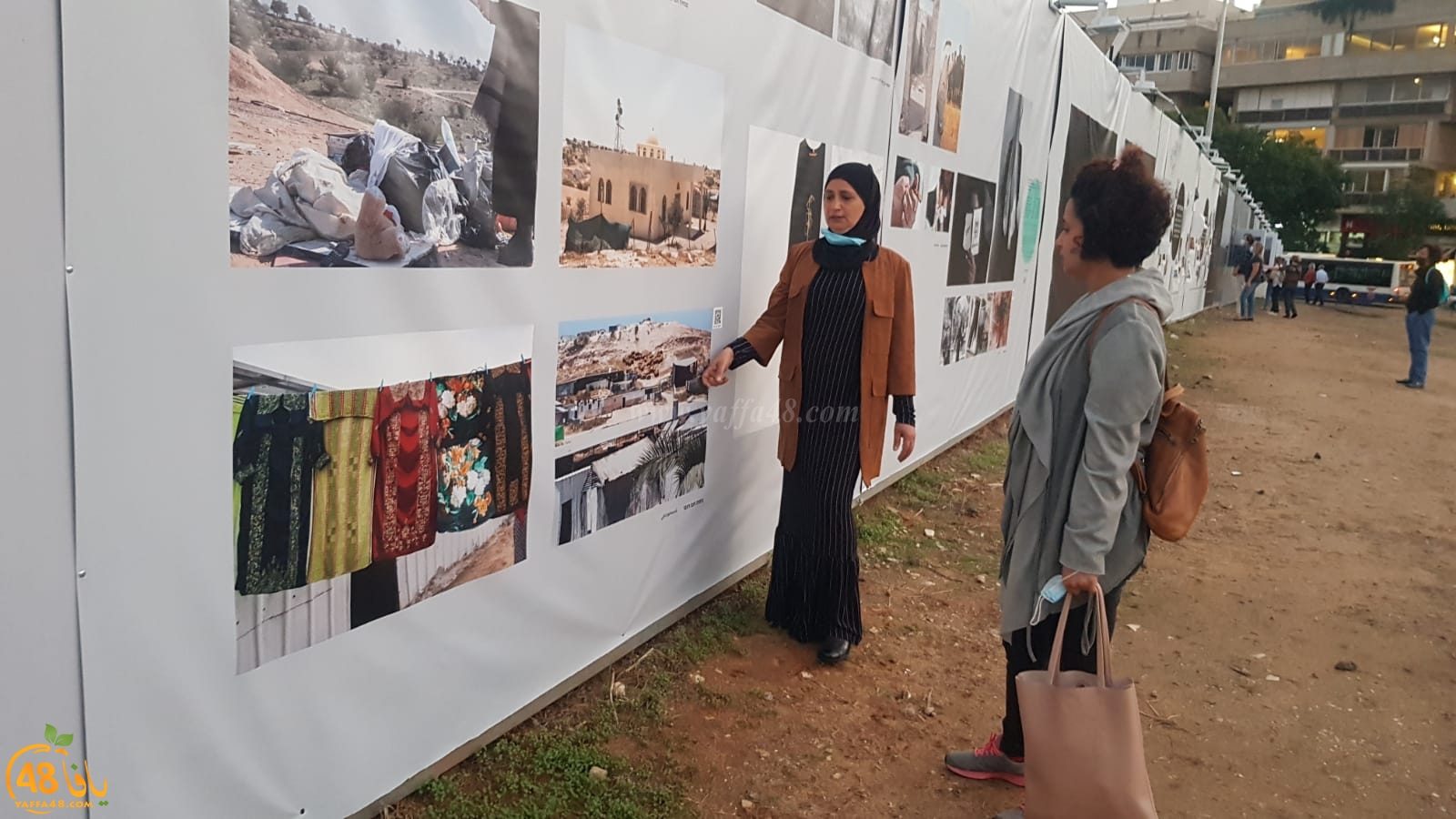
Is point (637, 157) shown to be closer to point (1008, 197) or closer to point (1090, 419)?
point (1090, 419)

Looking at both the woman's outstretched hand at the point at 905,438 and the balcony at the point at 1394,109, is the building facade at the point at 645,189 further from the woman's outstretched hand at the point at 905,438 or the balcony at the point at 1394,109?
the balcony at the point at 1394,109

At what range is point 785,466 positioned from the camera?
3746 millimetres

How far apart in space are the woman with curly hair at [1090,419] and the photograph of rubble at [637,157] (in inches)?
51.4

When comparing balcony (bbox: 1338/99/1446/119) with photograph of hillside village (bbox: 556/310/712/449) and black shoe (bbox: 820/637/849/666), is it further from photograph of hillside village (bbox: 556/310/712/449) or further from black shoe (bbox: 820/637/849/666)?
photograph of hillside village (bbox: 556/310/712/449)

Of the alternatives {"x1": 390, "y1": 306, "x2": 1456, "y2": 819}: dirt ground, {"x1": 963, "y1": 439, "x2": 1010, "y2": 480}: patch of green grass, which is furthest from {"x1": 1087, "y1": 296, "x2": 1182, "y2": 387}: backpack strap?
{"x1": 963, "y1": 439, "x2": 1010, "y2": 480}: patch of green grass

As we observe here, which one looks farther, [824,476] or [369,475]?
[824,476]

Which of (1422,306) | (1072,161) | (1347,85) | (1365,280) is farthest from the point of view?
(1347,85)

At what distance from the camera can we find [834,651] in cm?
372

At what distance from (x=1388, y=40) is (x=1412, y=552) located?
7068 cm

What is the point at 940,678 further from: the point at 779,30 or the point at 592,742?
the point at 779,30

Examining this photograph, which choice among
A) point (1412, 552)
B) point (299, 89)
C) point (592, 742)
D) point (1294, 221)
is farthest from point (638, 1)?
point (1294, 221)

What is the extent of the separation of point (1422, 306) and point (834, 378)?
41.6 ft

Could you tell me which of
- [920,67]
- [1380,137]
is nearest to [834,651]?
[920,67]

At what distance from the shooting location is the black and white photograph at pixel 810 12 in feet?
12.4
